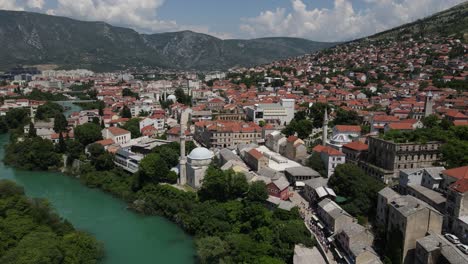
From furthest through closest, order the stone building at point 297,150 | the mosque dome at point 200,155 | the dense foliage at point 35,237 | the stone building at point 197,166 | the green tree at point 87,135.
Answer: the green tree at point 87,135 < the stone building at point 297,150 < the mosque dome at point 200,155 < the stone building at point 197,166 < the dense foliage at point 35,237

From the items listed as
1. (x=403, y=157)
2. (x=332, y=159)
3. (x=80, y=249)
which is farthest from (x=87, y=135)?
(x=403, y=157)

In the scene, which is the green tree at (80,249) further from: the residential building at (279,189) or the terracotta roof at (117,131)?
the terracotta roof at (117,131)

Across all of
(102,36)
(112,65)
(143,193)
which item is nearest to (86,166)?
(143,193)

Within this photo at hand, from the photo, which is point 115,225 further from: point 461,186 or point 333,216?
point 461,186

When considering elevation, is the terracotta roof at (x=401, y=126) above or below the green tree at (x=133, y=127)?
above

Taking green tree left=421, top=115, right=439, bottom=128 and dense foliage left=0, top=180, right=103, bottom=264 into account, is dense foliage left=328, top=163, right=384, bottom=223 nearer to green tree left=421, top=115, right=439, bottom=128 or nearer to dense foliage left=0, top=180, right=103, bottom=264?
green tree left=421, top=115, right=439, bottom=128

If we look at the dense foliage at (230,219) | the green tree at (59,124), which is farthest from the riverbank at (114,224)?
the green tree at (59,124)

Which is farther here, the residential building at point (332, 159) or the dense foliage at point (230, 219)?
the residential building at point (332, 159)
